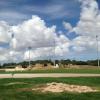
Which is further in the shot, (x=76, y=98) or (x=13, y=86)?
(x=13, y=86)

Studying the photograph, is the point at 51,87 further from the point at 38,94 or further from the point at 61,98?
the point at 61,98

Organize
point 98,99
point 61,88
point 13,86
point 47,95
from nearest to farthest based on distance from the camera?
point 98,99 → point 47,95 → point 61,88 → point 13,86

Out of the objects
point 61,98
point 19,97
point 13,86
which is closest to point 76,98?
point 61,98

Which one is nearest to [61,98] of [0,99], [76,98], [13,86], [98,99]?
[76,98]

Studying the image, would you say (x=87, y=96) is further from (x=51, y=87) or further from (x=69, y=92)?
(x=51, y=87)

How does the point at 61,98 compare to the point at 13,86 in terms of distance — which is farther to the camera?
the point at 13,86

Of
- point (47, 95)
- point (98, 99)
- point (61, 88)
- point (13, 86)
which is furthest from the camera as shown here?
point (13, 86)

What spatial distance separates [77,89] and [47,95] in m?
3.52

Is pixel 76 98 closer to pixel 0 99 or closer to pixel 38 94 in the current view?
pixel 38 94

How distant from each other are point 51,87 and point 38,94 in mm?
2456

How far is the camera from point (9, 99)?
21266mm

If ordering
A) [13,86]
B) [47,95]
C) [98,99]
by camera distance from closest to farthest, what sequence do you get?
1. [98,99]
2. [47,95]
3. [13,86]

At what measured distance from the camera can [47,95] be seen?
73.4ft

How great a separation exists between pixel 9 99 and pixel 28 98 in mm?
1222
